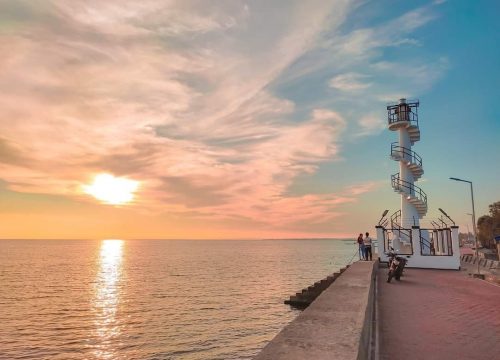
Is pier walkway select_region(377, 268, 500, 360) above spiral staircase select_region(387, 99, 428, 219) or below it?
below

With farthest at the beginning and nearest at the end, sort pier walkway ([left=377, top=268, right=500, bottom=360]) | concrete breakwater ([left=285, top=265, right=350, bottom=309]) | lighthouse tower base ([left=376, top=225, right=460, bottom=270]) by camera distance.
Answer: concrete breakwater ([left=285, top=265, right=350, bottom=309]), lighthouse tower base ([left=376, top=225, right=460, bottom=270]), pier walkway ([left=377, top=268, right=500, bottom=360])

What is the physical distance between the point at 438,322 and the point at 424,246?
19.7m

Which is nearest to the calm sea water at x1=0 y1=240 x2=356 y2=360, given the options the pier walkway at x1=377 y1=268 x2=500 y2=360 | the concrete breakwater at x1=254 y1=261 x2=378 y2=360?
the pier walkway at x1=377 y1=268 x2=500 y2=360

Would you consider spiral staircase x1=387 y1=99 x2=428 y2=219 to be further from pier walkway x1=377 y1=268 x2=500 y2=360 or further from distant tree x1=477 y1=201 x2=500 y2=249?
distant tree x1=477 y1=201 x2=500 y2=249

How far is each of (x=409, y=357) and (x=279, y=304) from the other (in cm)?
2540

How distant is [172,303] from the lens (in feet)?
108

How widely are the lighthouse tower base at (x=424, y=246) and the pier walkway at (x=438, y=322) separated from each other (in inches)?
368

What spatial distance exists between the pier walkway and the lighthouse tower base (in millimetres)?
9349

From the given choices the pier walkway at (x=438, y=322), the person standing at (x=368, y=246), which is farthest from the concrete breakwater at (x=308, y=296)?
the pier walkway at (x=438, y=322)

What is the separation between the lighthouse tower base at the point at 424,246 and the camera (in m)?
25.9

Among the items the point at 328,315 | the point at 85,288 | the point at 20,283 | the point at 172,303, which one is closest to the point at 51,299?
the point at 85,288

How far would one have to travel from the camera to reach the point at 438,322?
9.66m

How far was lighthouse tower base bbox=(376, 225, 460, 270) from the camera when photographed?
25.9 metres

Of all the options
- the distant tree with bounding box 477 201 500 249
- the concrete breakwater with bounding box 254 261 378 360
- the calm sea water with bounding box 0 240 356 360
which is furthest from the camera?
the distant tree with bounding box 477 201 500 249
